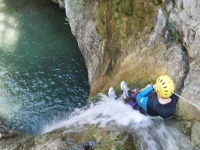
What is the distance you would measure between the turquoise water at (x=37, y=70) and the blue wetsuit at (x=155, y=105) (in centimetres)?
508

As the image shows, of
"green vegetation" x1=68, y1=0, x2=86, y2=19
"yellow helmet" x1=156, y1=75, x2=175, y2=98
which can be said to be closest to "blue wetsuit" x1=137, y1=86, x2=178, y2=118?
"yellow helmet" x1=156, y1=75, x2=175, y2=98

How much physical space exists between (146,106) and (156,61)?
187 centimetres

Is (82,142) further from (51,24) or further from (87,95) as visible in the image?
(51,24)

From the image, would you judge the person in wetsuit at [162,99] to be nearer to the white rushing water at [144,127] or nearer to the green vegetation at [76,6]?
the white rushing water at [144,127]

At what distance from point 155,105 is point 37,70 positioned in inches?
327

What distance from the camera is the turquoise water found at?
10531mm

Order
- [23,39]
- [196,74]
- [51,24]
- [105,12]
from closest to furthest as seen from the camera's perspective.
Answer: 1. [196,74]
2. [105,12]
3. [23,39]
4. [51,24]

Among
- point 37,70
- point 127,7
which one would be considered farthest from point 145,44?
point 37,70

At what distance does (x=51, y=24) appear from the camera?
49.4ft

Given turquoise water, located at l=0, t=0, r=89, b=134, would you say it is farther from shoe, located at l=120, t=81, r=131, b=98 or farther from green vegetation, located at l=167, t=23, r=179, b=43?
green vegetation, located at l=167, t=23, r=179, b=43

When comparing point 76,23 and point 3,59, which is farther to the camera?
point 3,59

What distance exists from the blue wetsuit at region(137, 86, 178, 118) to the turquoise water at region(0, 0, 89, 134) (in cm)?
508

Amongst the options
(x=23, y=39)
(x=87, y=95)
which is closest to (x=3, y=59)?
(x=23, y=39)

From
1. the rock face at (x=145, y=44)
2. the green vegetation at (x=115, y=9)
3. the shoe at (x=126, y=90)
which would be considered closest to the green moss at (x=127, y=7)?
the rock face at (x=145, y=44)
